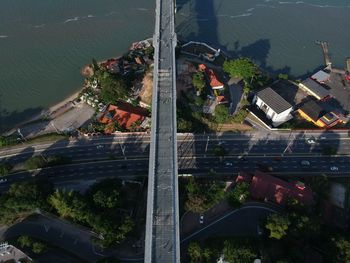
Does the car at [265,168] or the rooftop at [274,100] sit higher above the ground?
the rooftop at [274,100]

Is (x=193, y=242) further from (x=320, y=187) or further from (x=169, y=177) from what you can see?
(x=320, y=187)

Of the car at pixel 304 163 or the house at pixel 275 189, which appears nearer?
the house at pixel 275 189

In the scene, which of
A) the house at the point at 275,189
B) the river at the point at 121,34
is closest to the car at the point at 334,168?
the house at the point at 275,189

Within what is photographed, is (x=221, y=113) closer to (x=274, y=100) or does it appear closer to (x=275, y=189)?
(x=274, y=100)

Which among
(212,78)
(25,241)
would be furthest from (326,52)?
(25,241)

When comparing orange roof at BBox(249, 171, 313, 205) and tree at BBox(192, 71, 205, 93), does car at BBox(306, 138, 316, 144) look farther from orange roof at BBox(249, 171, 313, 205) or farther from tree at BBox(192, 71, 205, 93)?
tree at BBox(192, 71, 205, 93)

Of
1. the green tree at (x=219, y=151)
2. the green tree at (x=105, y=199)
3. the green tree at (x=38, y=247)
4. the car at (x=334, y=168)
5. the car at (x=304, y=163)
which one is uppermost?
the green tree at (x=105, y=199)

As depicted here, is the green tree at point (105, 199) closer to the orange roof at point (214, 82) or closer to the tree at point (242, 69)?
the orange roof at point (214, 82)
